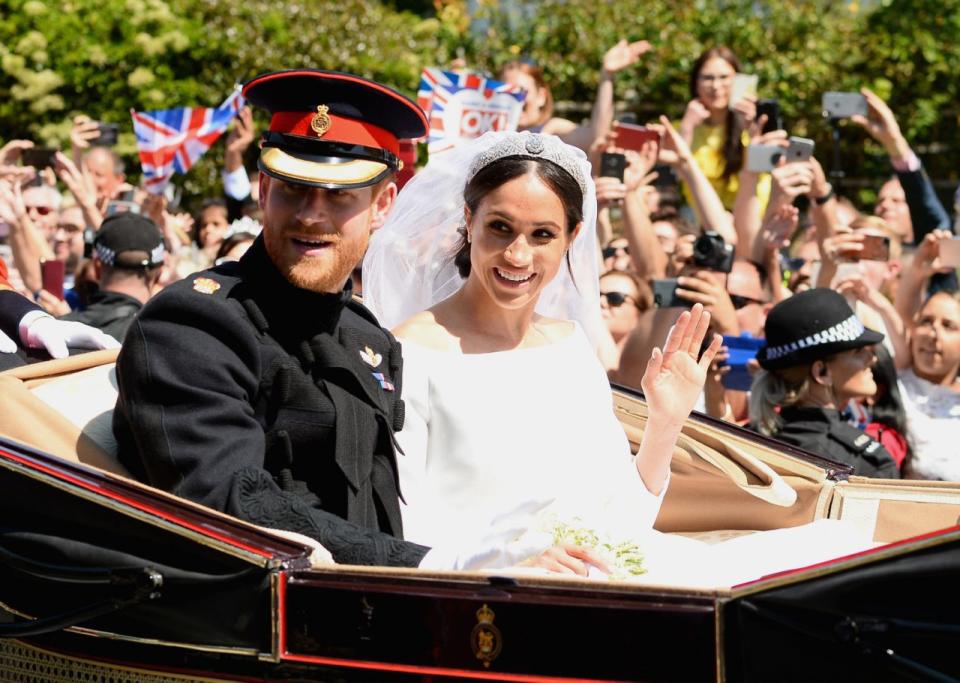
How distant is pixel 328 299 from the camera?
2984 millimetres

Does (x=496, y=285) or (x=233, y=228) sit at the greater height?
(x=496, y=285)

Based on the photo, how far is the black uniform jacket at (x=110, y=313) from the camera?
5141mm

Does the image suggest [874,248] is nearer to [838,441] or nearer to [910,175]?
[910,175]

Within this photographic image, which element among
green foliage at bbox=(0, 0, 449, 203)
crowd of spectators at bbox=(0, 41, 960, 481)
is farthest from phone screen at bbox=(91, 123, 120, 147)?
green foliage at bbox=(0, 0, 449, 203)

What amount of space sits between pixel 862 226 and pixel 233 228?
3108mm

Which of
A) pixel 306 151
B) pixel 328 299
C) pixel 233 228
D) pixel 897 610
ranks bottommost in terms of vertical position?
pixel 233 228

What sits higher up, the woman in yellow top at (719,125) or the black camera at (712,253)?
the woman in yellow top at (719,125)

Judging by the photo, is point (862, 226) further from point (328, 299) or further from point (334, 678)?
point (334, 678)

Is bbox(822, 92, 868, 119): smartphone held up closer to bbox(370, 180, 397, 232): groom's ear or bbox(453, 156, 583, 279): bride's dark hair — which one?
bbox(453, 156, 583, 279): bride's dark hair

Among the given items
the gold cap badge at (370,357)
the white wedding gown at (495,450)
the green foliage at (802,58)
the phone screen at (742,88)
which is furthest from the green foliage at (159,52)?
A: the gold cap badge at (370,357)

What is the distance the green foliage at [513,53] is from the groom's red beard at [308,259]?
34.4 ft

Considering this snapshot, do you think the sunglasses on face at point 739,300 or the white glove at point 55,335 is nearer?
the white glove at point 55,335

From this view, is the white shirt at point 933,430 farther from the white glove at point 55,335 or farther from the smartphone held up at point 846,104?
the white glove at point 55,335

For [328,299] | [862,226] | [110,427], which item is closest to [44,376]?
[110,427]
